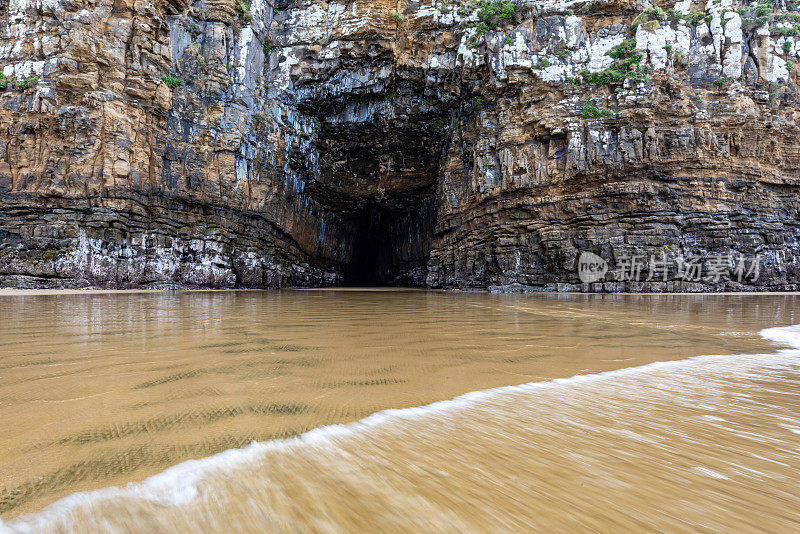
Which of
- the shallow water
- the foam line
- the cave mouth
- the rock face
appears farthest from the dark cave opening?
the foam line

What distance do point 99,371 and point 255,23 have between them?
1732 cm

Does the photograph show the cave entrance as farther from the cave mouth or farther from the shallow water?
the shallow water

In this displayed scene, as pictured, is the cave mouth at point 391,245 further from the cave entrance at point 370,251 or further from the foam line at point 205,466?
the foam line at point 205,466

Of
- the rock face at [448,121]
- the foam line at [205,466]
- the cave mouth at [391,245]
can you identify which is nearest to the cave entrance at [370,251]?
the cave mouth at [391,245]

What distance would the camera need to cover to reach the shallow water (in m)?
0.70

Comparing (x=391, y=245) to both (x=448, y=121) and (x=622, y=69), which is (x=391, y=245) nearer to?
(x=448, y=121)

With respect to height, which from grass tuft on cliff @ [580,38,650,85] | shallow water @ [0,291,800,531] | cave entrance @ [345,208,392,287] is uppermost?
grass tuft on cliff @ [580,38,650,85]

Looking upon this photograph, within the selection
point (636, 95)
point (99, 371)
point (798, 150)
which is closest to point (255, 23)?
point (636, 95)

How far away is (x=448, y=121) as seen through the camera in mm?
15867

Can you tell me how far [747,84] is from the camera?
12188 millimetres

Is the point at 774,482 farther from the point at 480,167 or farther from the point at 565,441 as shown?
the point at 480,167

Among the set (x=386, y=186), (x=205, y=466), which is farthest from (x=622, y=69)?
(x=205, y=466)

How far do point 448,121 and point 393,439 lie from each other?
16.7 m

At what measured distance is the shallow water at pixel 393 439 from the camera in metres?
0.70
